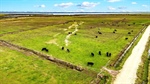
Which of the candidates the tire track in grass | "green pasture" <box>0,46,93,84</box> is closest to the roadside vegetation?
the tire track in grass

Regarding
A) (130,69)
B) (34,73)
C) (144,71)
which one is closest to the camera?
(34,73)

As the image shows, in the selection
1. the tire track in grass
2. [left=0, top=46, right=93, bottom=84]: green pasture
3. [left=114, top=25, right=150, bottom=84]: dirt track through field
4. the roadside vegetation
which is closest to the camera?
[left=114, top=25, right=150, bottom=84]: dirt track through field

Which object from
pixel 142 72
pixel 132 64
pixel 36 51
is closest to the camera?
pixel 142 72

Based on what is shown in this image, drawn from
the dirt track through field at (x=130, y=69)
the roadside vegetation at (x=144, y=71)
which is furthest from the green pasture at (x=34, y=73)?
the roadside vegetation at (x=144, y=71)

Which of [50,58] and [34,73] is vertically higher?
[50,58]

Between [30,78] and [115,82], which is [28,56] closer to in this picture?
[30,78]

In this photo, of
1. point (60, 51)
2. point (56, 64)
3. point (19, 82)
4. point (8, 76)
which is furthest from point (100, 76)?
point (60, 51)

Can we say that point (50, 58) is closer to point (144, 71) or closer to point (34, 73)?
point (34, 73)

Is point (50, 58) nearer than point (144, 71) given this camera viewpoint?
No

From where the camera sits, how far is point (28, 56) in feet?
177

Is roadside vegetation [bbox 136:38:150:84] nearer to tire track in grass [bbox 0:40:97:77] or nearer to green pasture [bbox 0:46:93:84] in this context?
tire track in grass [bbox 0:40:97:77]

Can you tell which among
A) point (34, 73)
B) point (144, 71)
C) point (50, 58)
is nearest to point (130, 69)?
point (144, 71)

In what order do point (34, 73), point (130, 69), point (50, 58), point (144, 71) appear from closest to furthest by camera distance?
point (34, 73)
point (144, 71)
point (130, 69)
point (50, 58)

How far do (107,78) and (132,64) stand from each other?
1099cm
